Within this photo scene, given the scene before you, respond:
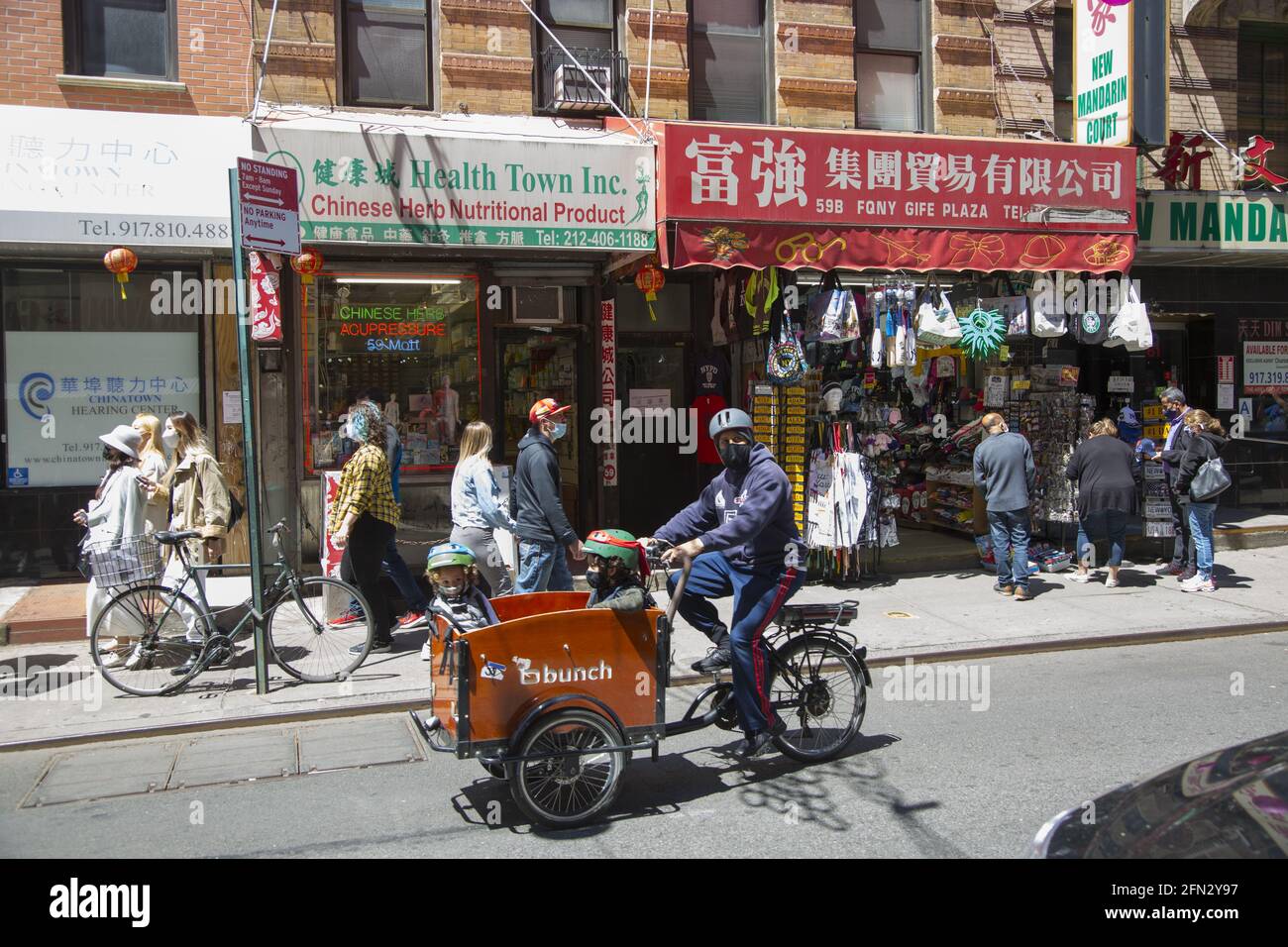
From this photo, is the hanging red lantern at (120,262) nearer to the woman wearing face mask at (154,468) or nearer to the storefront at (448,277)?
the storefront at (448,277)

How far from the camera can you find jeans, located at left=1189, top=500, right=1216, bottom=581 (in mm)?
10447

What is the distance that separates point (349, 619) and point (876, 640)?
4.25 meters

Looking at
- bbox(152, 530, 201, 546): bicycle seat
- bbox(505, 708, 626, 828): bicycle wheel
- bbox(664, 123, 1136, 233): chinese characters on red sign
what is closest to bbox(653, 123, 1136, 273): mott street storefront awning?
bbox(664, 123, 1136, 233): chinese characters on red sign

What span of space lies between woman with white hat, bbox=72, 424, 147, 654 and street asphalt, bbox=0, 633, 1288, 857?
1.66 metres

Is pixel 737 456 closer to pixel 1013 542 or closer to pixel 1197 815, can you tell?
pixel 1197 815

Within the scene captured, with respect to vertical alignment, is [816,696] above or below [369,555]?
below

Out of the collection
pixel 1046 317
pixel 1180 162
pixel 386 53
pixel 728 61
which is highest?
pixel 728 61

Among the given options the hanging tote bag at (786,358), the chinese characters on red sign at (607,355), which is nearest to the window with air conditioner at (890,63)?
the hanging tote bag at (786,358)

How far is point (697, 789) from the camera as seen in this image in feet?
18.0

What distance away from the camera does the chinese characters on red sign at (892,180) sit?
9.95 meters

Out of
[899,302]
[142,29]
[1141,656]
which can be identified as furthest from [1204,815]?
[142,29]

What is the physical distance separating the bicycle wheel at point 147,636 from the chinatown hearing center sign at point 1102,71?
10203mm

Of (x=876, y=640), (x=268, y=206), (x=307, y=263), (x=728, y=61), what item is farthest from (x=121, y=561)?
(x=728, y=61)

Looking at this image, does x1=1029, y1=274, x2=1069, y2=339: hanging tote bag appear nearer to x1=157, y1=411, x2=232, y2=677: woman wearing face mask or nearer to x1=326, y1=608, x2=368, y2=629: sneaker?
x1=326, y1=608, x2=368, y2=629: sneaker
